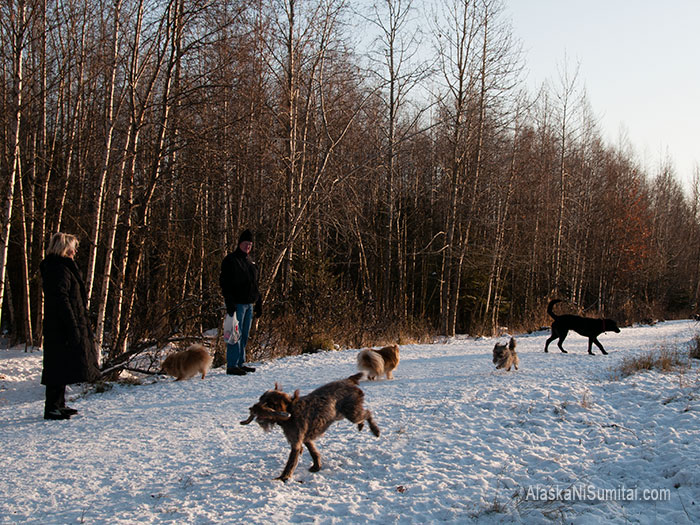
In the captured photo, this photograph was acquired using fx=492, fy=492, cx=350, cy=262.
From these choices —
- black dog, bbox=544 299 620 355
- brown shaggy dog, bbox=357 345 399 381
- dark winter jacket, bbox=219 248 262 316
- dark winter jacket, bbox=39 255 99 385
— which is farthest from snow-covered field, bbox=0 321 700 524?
black dog, bbox=544 299 620 355

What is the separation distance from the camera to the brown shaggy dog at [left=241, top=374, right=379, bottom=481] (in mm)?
4266

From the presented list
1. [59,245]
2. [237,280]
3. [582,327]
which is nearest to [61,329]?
[59,245]

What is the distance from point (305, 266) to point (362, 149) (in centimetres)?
717

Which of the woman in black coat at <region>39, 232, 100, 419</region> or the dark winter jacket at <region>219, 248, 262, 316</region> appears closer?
the woman in black coat at <region>39, 232, 100, 419</region>

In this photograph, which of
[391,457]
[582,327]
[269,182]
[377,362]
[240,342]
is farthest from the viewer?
[269,182]

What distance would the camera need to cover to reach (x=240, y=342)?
8805 mm

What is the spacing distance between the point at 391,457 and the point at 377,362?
3.08 metres

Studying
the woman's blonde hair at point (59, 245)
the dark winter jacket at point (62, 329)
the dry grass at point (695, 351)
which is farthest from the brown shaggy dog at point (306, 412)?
the dry grass at point (695, 351)

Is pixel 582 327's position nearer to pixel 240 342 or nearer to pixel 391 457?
pixel 240 342

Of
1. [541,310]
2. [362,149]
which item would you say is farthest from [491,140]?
[541,310]

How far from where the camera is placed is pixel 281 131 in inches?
645

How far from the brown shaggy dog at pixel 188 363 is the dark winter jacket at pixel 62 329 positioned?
2.08m

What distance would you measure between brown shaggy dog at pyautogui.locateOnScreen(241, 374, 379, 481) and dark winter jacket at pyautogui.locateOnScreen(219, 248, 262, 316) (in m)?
4.16

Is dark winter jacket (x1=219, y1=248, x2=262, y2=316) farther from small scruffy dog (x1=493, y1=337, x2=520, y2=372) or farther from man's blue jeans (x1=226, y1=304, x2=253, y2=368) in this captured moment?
small scruffy dog (x1=493, y1=337, x2=520, y2=372)
